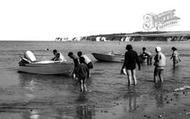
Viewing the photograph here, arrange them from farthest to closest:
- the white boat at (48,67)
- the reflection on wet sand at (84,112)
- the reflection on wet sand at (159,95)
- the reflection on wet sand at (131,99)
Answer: the white boat at (48,67)
the reflection on wet sand at (159,95)
the reflection on wet sand at (131,99)
the reflection on wet sand at (84,112)

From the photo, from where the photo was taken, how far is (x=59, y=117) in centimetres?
1038

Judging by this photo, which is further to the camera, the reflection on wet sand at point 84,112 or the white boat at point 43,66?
the white boat at point 43,66

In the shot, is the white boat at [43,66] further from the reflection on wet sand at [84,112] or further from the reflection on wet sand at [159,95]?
the reflection on wet sand at [84,112]

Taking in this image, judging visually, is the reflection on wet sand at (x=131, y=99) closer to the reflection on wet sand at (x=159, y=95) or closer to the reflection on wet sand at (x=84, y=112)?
the reflection on wet sand at (x=159, y=95)

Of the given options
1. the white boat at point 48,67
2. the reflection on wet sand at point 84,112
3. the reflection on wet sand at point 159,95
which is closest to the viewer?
the reflection on wet sand at point 84,112

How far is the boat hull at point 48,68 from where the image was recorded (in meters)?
24.1

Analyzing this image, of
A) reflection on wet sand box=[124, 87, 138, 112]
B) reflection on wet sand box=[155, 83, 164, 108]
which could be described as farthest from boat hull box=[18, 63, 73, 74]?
reflection on wet sand box=[124, 87, 138, 112]

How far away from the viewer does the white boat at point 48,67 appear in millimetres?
24062

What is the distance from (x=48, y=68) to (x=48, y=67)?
0.36 ft

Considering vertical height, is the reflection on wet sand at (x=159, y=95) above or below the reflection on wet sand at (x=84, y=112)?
below

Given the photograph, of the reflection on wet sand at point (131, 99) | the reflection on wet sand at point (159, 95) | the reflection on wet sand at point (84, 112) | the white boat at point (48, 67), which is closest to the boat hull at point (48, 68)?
the white boat at point (48, 67)

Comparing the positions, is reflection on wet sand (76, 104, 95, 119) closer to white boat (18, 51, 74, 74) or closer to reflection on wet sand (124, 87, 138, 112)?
reflection on wet sand (124, 87, 138, 112)

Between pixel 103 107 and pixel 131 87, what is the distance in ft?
17.5

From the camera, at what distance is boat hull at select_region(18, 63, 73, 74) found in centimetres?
2409
